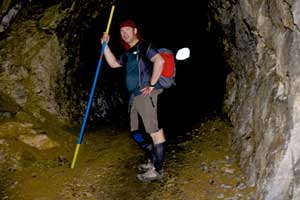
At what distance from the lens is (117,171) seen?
7.00m

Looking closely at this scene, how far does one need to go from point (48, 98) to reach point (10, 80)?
824 mm

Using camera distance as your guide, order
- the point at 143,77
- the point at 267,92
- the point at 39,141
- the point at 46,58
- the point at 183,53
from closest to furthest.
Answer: the point at 267,92 → the point at 143,77 → the point at 39,141 → the point at 46,58 → the point at 183,53

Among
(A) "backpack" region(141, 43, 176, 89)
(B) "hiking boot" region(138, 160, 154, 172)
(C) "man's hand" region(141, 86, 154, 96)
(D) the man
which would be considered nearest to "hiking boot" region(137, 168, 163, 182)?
(D) the man

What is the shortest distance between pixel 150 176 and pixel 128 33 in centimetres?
234

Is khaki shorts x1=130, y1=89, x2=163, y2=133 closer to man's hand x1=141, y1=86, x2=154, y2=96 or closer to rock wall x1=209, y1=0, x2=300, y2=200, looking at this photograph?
man's hand x1=141, y1=86, x2=154, y2=96

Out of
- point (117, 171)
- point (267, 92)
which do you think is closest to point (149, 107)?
point (117, 171)

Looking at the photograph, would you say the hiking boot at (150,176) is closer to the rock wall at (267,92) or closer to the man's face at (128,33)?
the rock wall at (267,92)

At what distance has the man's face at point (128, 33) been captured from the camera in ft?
20.1

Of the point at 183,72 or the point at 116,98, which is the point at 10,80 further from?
the point at 183,72

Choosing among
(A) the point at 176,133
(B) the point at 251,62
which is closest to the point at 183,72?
(A) the point at 176,133

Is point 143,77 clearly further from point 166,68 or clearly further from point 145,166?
point 145,166

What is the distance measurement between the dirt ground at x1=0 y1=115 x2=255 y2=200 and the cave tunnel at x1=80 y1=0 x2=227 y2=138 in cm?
128

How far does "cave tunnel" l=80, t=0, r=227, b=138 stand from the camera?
31.3 ft

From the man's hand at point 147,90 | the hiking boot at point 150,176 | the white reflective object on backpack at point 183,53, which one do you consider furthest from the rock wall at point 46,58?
the white reflective object on backpack at point 183,53
